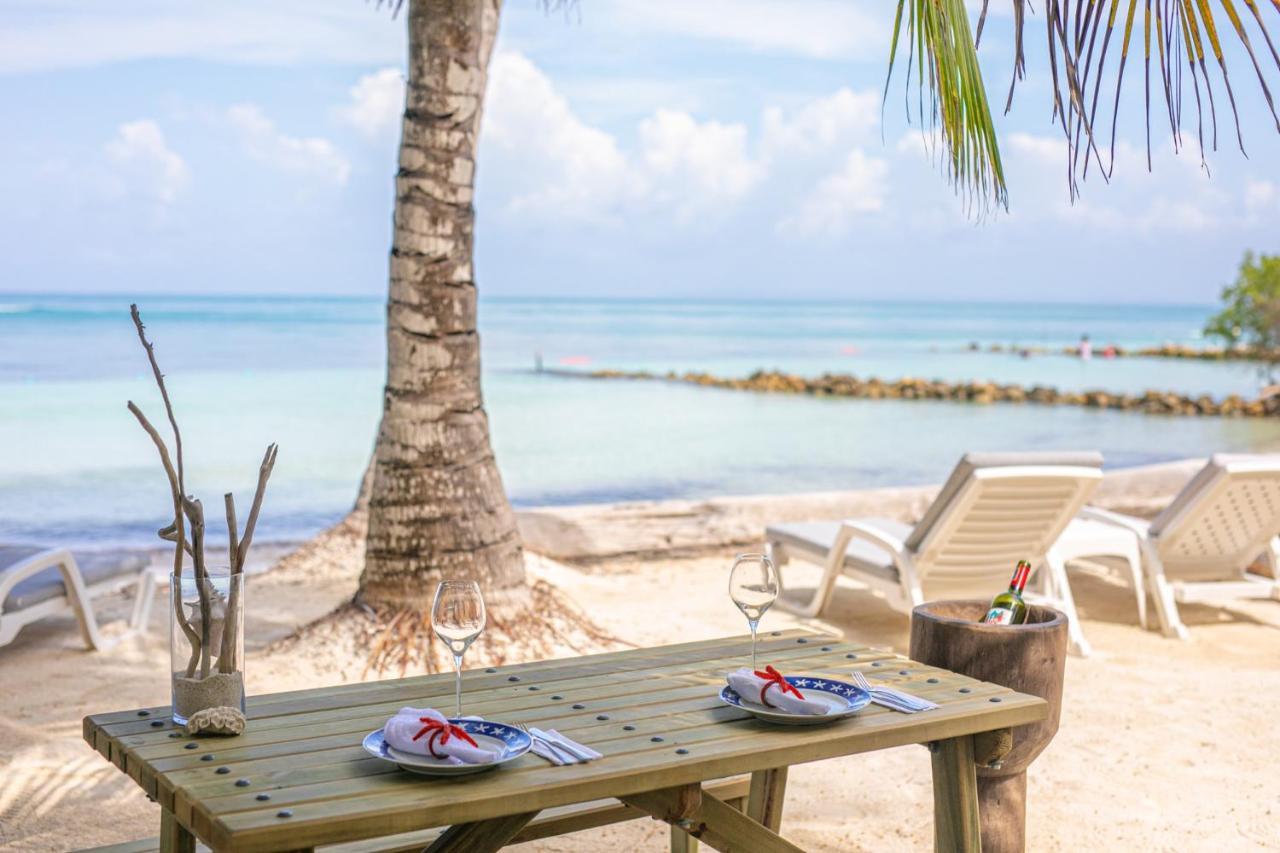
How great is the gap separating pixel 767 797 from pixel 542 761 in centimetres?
118

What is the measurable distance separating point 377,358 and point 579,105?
81.8ft

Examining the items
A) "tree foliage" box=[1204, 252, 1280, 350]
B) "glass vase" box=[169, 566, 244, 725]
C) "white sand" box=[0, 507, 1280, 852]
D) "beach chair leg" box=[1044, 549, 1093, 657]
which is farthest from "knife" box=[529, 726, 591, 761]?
"tree foliage" box=[1204, 252, 1280, 350]

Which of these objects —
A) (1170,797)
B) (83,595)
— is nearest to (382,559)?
(83,595)

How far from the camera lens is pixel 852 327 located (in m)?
57.0

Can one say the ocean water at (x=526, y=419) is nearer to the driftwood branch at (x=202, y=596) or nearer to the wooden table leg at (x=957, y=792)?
the driftwood branch at (x=202, y=596)

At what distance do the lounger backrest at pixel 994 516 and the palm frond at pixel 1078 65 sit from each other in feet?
7.70

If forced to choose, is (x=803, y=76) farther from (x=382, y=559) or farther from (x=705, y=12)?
(x=382, y=559)

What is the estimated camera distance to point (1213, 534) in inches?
252

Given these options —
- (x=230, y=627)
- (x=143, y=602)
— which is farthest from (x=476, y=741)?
(x=143, y=602)

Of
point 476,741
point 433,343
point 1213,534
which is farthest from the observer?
point 1213,534

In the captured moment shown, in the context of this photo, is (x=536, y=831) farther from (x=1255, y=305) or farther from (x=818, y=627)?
(x=1255, y=305)

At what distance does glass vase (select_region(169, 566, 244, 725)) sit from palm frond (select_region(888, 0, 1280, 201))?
71.3 inches

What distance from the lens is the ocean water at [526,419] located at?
44.5 ft

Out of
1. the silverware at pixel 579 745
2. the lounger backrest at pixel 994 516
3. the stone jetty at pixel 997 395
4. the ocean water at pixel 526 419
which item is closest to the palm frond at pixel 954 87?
the silverware at pixel 579 745
